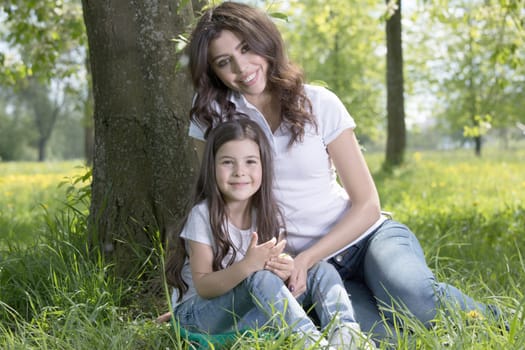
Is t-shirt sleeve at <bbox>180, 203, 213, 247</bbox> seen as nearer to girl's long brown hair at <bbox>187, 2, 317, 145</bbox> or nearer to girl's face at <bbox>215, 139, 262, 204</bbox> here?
girl's face at <bbox>215, 139, 262, 204</bbox>

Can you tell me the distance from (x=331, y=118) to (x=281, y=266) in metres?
0.77

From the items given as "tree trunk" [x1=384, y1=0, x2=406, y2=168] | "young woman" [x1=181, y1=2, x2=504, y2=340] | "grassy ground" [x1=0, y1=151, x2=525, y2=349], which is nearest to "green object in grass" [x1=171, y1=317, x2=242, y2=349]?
"grassy ground" [x1=0, y1=151, x2=525, y2=349]

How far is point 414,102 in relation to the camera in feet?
90.1

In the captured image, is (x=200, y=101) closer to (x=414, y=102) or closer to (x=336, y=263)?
(x=336, y=263)

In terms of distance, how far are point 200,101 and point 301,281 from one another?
962mm

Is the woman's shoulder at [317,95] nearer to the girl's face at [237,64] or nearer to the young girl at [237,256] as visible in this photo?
the girl's face at [237,64]

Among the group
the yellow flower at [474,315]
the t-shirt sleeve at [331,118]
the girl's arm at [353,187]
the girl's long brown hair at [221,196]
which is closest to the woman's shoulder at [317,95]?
the t-shirt sleeve at [331,118]

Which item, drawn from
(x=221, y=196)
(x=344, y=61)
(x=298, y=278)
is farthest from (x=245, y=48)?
(x=344, y=61)

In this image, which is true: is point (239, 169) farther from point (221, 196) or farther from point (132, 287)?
point (132, 287)

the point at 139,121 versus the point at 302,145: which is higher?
the point at 139,121

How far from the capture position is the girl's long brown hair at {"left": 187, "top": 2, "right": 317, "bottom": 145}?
2.91 m

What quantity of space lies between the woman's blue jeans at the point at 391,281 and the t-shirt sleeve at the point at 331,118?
510 millimetres

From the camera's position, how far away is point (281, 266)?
2664mm

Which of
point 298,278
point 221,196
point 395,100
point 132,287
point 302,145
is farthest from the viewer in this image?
point 395,100
